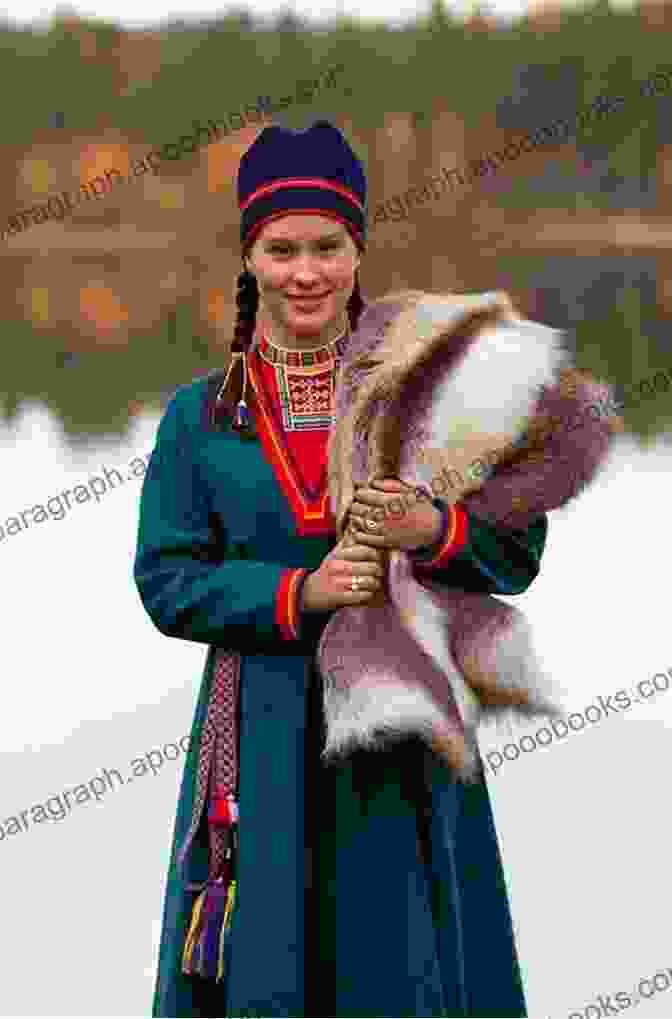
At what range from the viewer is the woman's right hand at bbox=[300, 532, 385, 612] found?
6.31 ft

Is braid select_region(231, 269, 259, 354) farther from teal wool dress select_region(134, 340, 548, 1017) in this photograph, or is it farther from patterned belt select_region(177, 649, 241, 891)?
patterned belt select_region(177, 649, 241, 891)

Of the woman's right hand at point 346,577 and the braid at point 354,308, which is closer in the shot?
the woman's right hand at point 346,577

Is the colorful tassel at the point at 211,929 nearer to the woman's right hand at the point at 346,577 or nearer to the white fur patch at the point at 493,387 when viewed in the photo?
the woman's right hand at the point at 346,577

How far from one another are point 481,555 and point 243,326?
1.23 ft

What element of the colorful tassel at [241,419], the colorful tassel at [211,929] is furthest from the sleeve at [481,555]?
the colorful tassel at [211,929]

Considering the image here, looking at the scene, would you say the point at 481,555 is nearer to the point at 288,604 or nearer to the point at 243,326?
the point at 288,604

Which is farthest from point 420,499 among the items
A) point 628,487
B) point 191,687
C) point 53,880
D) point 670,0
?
point 670,0

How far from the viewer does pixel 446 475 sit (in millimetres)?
1953

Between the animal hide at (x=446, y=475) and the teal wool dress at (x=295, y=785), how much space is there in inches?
1.8

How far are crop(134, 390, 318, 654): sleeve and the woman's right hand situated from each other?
25 mm

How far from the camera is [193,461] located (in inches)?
79.7

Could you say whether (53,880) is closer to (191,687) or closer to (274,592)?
(191,687)

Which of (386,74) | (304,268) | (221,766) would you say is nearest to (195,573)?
(221,766)

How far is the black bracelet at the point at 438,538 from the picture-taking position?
1925 millimetres
